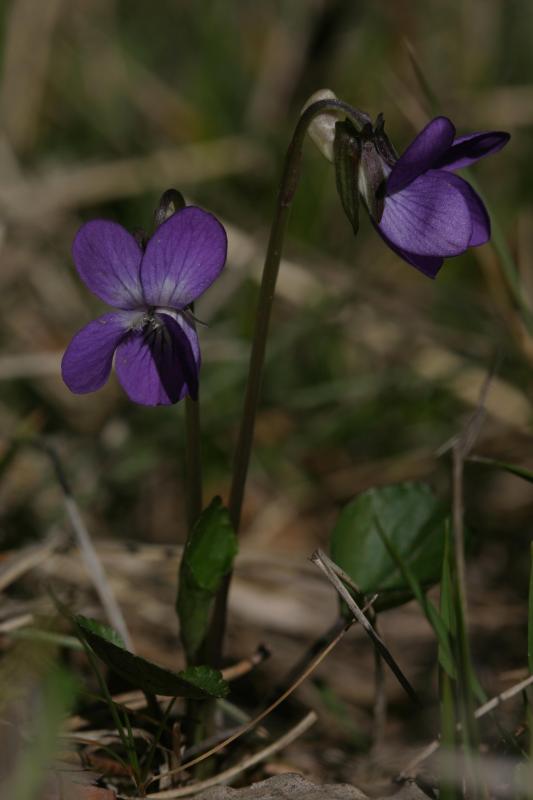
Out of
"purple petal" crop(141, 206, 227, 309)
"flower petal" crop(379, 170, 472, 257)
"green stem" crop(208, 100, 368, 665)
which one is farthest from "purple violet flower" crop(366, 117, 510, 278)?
"purple petal" crop(141, 206, 227, 309)

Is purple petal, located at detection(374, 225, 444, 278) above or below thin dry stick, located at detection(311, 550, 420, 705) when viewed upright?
above

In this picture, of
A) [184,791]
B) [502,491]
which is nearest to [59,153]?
[502,491]

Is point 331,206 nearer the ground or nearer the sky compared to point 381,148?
nearer the sky

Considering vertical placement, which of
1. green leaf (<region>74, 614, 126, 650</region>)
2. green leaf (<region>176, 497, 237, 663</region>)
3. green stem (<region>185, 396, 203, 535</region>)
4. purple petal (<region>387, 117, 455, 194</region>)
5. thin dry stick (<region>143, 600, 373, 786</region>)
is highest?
purple petal (<region>387, 117, 455, 194</region>)

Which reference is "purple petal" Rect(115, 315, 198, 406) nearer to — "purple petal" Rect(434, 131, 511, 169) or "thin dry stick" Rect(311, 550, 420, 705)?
"thin dry stick" Rect(311, 550, 420, 705)

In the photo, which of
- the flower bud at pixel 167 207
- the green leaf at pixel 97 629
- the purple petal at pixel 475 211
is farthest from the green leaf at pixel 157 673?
the purple petal at pixel 475 211

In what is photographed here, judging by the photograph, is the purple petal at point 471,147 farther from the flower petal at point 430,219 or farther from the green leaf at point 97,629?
the green leaf at point 97,629

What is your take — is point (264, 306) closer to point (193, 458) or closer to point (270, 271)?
point (270, 271)

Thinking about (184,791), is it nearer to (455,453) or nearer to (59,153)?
(455,453)
